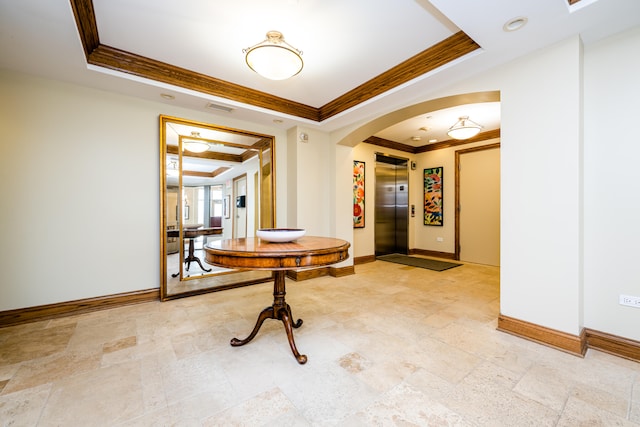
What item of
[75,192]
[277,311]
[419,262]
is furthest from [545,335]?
[75,192]

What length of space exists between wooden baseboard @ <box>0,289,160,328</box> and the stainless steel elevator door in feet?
14.3

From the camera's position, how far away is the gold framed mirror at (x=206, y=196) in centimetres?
325

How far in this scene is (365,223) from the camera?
5.45 meters

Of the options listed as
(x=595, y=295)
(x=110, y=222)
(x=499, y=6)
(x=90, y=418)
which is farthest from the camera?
(x=110, y=222)

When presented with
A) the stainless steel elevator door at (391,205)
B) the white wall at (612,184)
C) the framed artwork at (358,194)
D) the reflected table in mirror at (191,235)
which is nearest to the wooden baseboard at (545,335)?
the white wall at (612,184)

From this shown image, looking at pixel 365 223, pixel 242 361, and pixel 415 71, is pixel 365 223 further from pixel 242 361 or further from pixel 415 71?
pixel 242 361

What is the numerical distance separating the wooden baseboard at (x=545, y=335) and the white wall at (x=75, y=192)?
3.81m

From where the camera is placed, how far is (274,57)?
6.91ft

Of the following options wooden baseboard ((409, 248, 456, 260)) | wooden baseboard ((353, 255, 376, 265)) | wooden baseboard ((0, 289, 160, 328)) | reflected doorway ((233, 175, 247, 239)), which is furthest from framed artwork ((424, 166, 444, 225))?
wooden baseboard ((0, 289, 160, 328))

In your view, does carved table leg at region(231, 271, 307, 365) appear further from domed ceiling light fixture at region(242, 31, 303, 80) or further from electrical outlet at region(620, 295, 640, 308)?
electrical outlet at region(620, 295, 640, 308)

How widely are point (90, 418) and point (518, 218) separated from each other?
3.25 meters

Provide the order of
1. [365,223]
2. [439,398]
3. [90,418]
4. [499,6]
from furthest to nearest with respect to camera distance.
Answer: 1. [365,223]
2. [499,6]
3. [439,398]
4. [90,418]

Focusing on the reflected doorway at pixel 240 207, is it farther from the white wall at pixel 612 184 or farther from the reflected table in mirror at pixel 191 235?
the white wall at pixel 612 184

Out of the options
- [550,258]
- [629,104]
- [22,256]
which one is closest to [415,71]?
[629,104]
